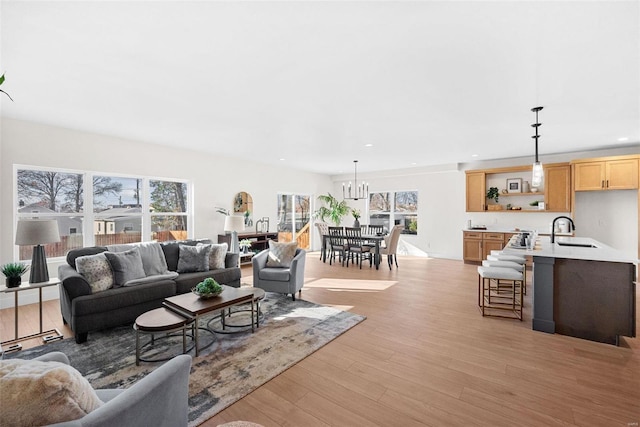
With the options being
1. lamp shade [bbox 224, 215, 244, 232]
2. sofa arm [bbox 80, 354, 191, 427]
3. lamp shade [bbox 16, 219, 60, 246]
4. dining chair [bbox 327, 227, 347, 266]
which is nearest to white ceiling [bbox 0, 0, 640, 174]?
lamp shade [bbox 16, 219, 60, 246]

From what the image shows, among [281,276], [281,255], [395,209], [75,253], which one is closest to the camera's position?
[75,253]

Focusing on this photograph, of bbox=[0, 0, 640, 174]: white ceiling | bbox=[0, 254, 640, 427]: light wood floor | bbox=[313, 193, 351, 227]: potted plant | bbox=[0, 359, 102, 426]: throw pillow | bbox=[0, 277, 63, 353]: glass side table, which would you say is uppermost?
bbox=[0, 0, 640, 174]: white ceiling

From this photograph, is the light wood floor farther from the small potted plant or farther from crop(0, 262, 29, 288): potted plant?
the small potted plant

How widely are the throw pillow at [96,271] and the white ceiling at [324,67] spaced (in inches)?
71.8

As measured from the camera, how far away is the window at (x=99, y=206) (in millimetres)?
4273

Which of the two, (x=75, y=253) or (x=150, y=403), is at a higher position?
(x=75, y=253)

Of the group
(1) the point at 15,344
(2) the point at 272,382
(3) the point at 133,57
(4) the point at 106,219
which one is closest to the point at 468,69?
(3) the point at 133,57

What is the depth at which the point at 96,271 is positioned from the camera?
321cm

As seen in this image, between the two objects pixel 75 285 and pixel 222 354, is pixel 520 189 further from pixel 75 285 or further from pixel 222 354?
pixel 75 285

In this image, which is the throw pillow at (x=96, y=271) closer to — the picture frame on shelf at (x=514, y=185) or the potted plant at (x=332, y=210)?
the potted plant at (x=332, y=210)

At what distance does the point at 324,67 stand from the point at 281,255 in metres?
2.87

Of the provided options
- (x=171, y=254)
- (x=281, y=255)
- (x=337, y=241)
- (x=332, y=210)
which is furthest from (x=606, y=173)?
(x=171, y=254)

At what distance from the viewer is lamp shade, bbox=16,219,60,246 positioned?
9.81 ft

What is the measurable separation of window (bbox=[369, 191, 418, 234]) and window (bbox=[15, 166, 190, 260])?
564 centimetres
